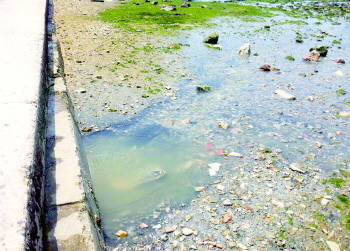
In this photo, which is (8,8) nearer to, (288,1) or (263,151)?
(263,151)

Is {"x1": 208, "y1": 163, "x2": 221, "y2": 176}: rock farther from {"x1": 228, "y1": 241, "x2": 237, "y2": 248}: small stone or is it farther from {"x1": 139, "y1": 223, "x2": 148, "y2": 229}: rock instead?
{"x1": 139, "y1": 223, "x2": 148, "y2": 229}: rock

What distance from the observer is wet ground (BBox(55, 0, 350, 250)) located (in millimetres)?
3746

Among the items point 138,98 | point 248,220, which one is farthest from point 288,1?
point 248,220

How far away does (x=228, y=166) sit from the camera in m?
5.02

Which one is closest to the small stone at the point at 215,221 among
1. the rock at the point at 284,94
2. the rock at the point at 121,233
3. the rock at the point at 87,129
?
the rock at the point at 121,233

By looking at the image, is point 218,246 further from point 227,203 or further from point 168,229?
point 227,203

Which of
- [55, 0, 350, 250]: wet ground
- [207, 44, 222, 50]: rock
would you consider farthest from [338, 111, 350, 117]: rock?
[207, 44, 222, 50]: rock

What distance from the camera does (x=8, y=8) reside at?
27.1 feet

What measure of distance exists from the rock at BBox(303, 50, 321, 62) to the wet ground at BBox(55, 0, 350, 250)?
2.30m

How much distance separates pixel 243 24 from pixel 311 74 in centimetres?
963

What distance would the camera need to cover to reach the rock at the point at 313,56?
11.3 metres

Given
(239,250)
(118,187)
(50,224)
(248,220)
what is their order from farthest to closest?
(118,187)
(248,220)
(239,250)
(50,224)

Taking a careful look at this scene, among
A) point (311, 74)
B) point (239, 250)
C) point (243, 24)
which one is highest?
point (243, 24)

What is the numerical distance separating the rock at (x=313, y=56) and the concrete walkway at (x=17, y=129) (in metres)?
10.1
